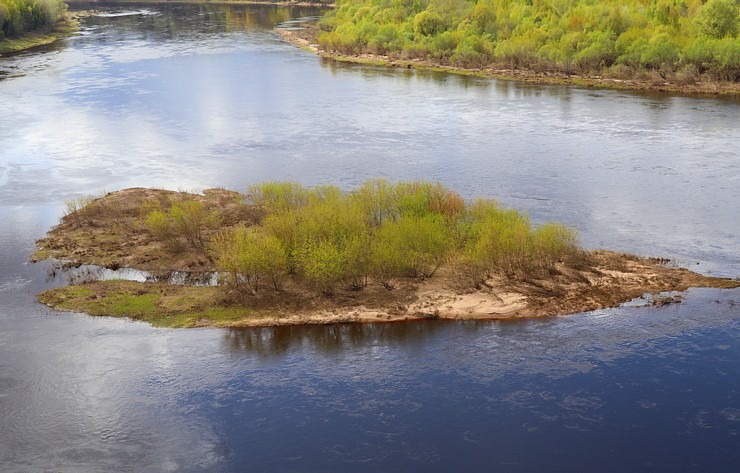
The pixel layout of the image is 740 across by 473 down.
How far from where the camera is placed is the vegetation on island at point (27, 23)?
100031 millimetres

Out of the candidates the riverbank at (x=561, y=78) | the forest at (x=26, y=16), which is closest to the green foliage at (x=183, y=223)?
the riverbank at (x=561, y=78)

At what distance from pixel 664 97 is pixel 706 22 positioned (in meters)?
13.6

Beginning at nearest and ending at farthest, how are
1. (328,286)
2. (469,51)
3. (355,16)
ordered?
(328,286), (469,51), (355,16)

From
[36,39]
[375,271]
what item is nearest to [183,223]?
[375,271]

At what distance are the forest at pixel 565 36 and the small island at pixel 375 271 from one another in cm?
4184

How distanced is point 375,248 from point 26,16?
93.2 m

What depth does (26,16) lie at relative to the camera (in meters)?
107

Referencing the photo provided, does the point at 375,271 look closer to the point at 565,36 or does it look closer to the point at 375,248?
the point at 375,248

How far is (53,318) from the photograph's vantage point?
100.0ft

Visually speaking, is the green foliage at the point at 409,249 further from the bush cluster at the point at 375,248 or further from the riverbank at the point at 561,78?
the riverbank at the point at 561,78

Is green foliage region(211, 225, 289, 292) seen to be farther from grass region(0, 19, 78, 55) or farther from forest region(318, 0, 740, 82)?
grass region(0, 19, 78, 55)

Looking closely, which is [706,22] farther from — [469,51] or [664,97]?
[469,51]

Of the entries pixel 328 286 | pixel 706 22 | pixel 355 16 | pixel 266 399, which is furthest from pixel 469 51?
pixel 266 399

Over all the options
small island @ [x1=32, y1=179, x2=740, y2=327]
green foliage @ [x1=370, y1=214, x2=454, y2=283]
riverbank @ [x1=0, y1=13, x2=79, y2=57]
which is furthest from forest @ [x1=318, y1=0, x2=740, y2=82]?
green foliage @ [x1=370, y1=214, x2=454, y2=283]
